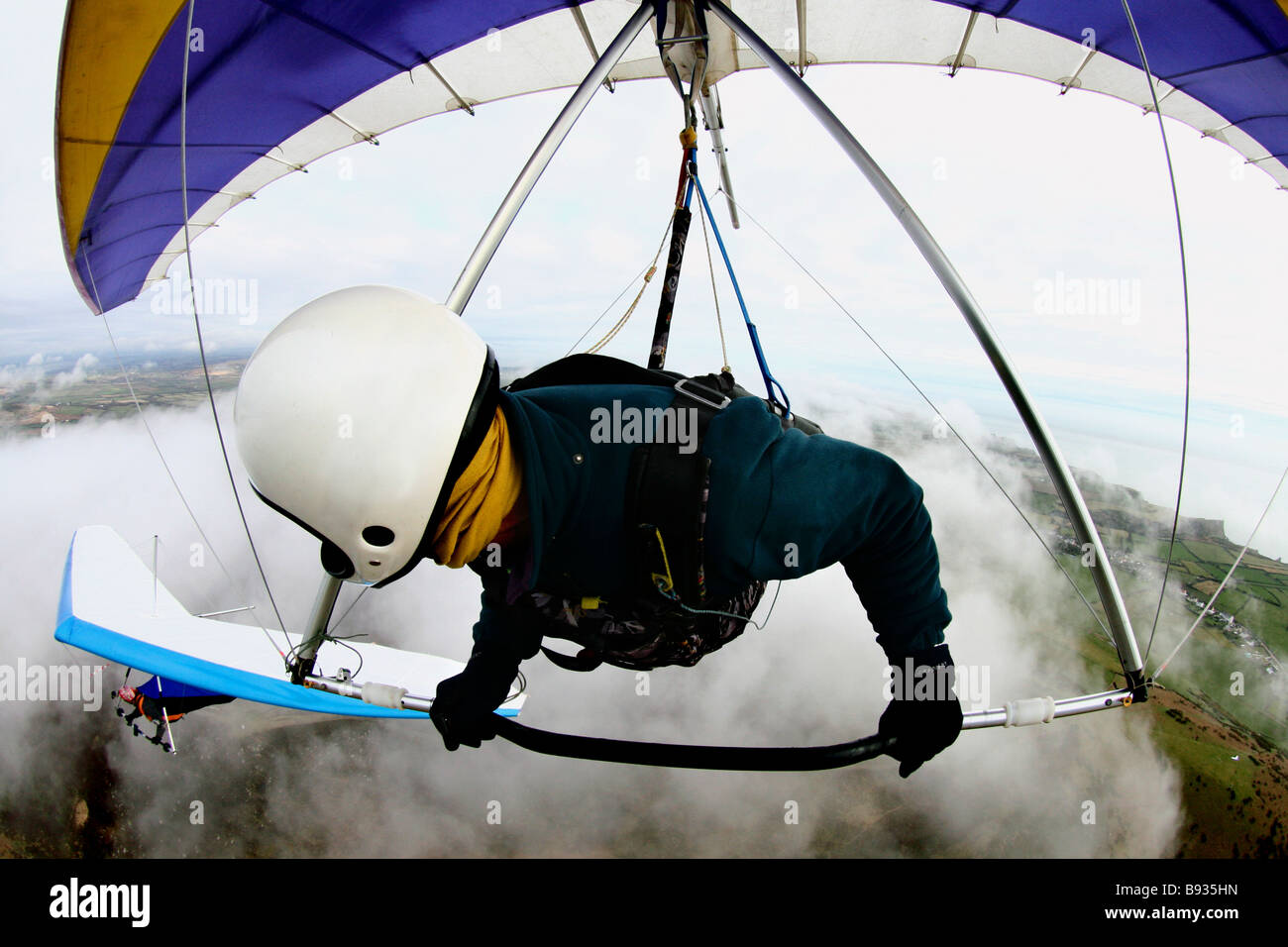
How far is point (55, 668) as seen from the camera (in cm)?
3822

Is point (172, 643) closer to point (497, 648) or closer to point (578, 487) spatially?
point (497, 648)

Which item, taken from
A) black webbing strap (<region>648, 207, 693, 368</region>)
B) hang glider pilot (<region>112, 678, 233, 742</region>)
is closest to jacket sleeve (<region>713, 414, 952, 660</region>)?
black webbing strap (<region>648, 207, 693, 368</region>)

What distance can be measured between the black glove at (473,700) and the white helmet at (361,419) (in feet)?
2.45

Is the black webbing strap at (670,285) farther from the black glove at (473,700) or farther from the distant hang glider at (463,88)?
the black glove at (473,700)

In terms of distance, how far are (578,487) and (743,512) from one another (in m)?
0.40

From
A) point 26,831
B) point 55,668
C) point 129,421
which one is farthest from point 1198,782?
point 26,831

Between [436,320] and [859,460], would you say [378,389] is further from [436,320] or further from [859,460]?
[859,460]

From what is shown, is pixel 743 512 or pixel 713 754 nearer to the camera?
pixel 743 512

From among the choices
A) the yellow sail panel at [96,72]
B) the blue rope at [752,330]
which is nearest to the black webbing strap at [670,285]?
the blue rope at [752,330]

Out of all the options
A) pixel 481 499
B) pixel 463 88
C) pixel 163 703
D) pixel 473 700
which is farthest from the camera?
pixel 163 703

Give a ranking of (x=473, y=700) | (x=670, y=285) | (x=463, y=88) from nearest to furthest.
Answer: (x=473, y=700), (x=670, y=285), (x=463, y=88)

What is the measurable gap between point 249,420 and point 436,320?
0.43 meters

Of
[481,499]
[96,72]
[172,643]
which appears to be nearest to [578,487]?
[481,499]

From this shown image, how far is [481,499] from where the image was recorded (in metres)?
1.34
